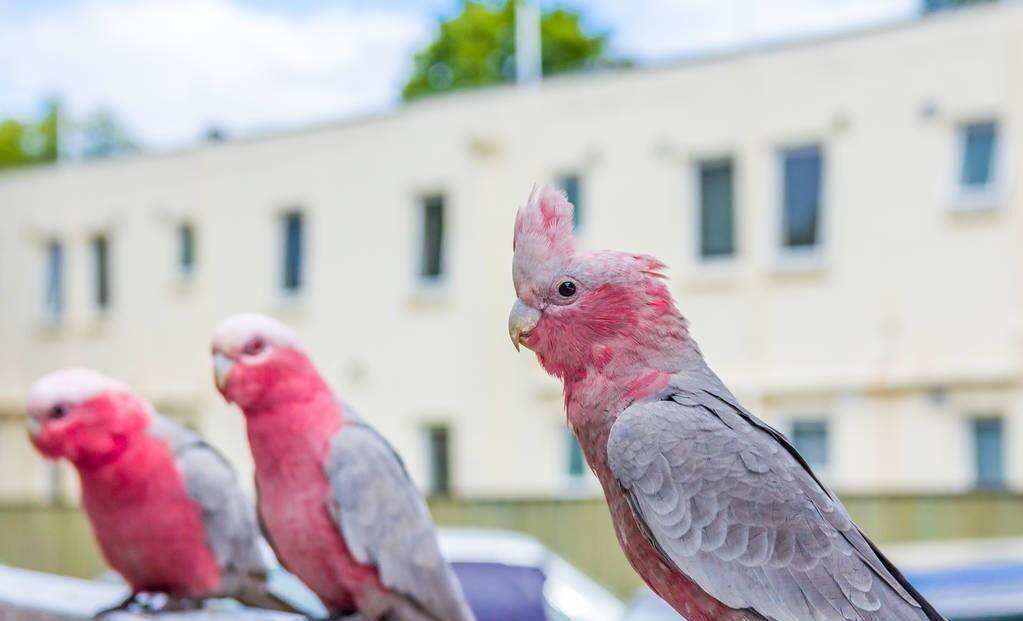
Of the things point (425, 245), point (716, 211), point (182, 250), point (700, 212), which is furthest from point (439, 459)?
point (182, 250)

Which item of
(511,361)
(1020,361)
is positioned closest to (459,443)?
(511,361)

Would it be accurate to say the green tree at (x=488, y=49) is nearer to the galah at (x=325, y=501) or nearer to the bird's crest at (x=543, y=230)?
the galah at (x=325, y=501)

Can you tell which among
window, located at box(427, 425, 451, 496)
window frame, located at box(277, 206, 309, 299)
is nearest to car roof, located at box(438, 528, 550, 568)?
window, located at box(427, 425, 451, 496)

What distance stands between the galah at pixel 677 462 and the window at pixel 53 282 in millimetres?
20847

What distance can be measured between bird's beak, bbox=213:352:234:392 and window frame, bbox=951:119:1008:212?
1126cm

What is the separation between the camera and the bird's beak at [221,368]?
261 cm

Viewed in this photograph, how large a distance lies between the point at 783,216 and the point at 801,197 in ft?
0.92

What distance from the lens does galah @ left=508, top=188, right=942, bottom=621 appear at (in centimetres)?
185

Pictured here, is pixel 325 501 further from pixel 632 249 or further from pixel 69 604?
pixel 632 249

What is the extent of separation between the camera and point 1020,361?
40.9 ft

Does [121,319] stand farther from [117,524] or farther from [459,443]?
[117,524]

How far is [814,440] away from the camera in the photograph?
46.4 ft

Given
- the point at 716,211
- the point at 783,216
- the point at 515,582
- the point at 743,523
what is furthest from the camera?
the point at 716,211

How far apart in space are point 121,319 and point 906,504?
13.9 metres
